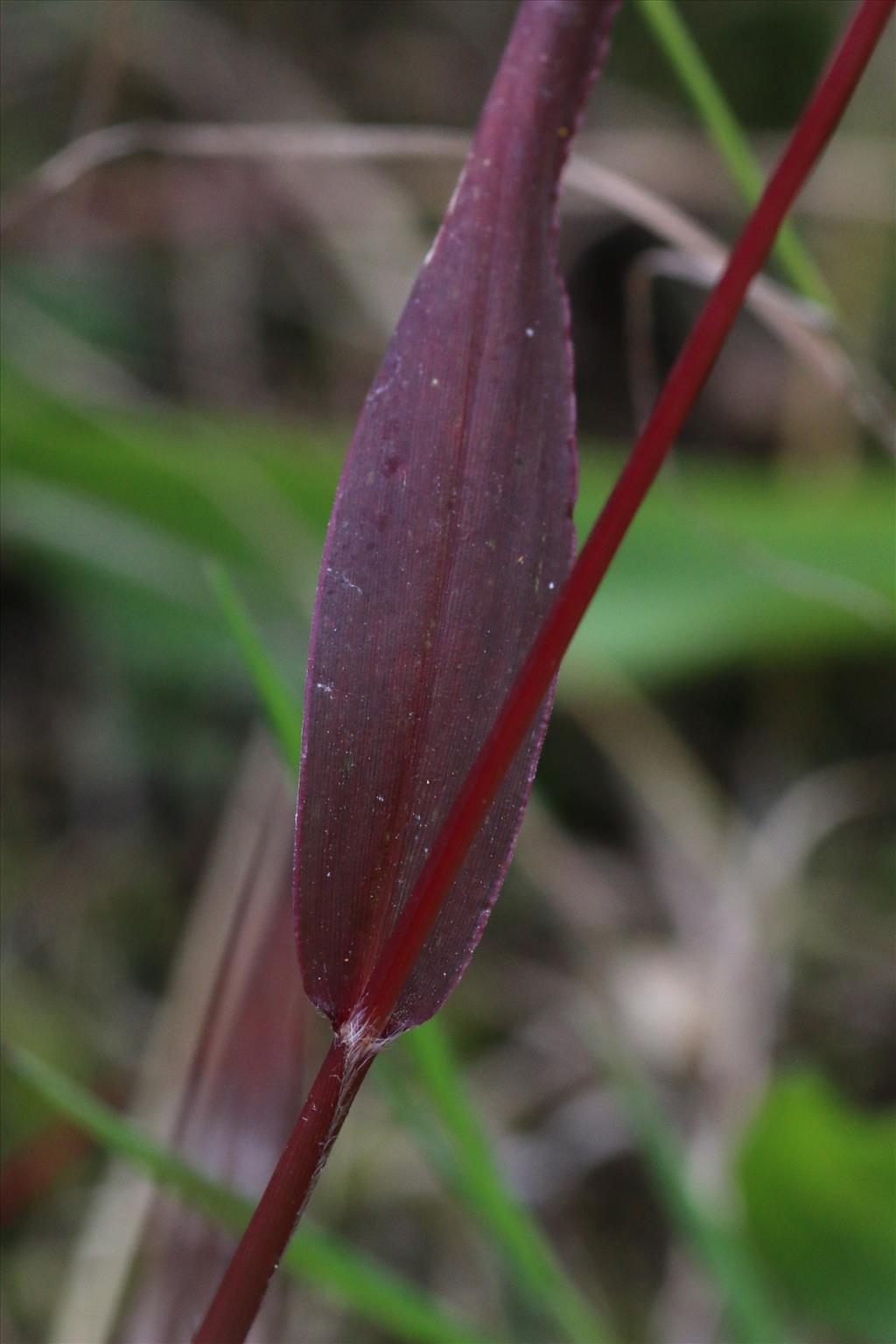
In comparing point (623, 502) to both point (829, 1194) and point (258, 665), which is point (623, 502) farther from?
point (829, 1194)

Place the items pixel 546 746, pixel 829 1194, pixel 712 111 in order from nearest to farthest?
pixel 712 111 → pixel 829 1194 → pixel 546 746

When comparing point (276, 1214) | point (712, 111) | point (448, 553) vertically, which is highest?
point (712, 111)

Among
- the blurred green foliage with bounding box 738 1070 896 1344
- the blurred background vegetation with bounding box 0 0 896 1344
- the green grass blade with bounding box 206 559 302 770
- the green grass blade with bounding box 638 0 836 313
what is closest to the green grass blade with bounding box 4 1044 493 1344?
the blurred background vegetation with bounding box 0 0 896 1344

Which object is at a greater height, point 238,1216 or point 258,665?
point 258,665

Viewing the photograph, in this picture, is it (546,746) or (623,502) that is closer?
(623,502)

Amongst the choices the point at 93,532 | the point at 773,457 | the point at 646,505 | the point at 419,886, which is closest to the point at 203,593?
the point at 93,532

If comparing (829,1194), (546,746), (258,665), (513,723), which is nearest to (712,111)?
(258,665)
